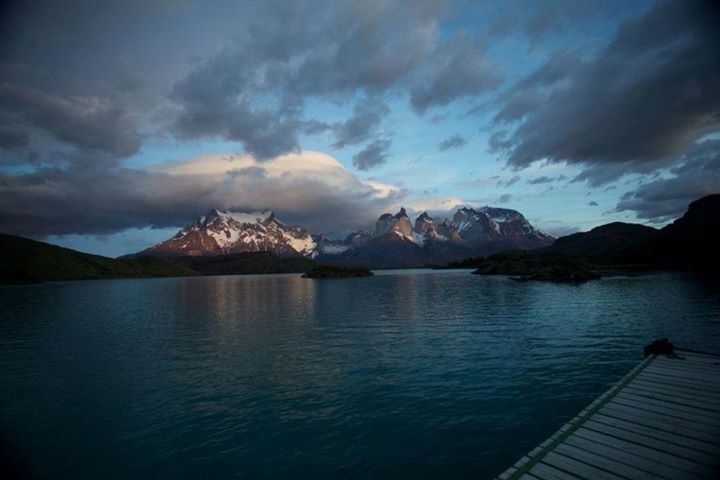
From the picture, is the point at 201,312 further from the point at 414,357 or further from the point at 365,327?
the point at 414,357

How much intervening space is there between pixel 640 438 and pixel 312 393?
20607mm

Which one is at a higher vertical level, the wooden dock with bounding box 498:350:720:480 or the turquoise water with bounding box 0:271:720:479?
the wooden dock with bounding box 498:350:720:480

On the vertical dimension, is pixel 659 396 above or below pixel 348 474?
above

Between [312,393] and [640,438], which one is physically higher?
[640,438]

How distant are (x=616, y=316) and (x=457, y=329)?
1129 inches

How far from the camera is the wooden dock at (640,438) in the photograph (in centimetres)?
1381

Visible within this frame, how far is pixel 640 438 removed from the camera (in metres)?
16.4

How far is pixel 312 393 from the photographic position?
94.6ft

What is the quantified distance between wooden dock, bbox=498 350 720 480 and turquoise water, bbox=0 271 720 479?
11.5 feet

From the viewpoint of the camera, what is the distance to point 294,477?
58.4ft

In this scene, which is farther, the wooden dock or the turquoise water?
the turquoise water

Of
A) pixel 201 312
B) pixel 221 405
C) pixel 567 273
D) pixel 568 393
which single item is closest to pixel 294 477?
pixel 221 405

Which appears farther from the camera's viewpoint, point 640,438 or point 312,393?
point 312,393

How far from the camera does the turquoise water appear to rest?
1952 centimetres
